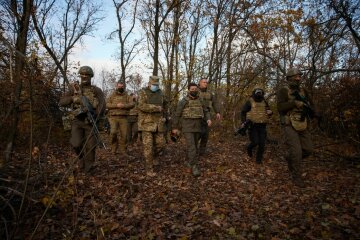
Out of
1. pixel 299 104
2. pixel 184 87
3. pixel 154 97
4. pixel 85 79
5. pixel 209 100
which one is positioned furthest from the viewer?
pixel 184 87

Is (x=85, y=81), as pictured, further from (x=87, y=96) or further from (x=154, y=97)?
(x=154, y=97)

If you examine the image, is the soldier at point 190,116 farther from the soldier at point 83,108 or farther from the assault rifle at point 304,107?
the assault rifle at point 304,107

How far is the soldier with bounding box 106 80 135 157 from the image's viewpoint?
9477 millimetres

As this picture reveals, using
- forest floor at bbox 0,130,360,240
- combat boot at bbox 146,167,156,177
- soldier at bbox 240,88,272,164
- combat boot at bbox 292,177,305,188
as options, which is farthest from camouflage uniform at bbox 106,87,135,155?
combat boot at bbox 292,177,305,188

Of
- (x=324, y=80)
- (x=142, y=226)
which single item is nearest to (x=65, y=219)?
(x=142, y=226)

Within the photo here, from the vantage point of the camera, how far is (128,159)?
28.3 feet

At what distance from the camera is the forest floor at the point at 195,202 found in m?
4.21

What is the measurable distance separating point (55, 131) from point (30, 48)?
11.2ft

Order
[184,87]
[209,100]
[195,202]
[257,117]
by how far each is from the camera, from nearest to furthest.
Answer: [195,202]
[257,117]
[209,100]
[184,87]

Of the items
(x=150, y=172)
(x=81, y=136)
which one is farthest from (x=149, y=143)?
(x=81, y=136)

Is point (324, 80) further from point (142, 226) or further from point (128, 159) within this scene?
point (142, 226)

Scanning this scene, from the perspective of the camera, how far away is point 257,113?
26.1ft

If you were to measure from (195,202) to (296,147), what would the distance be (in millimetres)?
2346

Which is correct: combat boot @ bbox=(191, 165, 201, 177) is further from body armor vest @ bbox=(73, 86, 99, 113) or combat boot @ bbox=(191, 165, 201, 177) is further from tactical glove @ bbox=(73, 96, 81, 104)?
tactical glove @ bbox=(73, 96, 81, 104)
